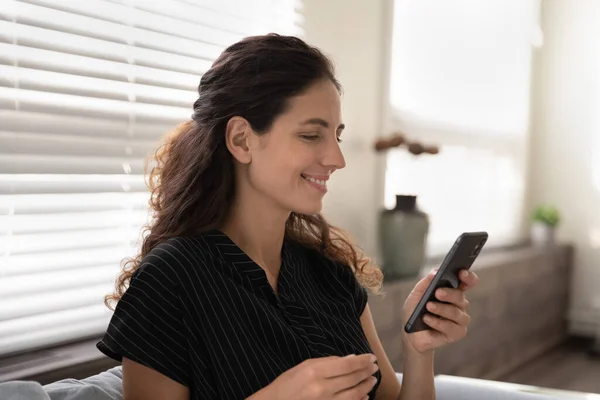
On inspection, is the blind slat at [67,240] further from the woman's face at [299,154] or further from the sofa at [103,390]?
the woman's face at [299,154]

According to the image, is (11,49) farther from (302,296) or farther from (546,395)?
(546,395)

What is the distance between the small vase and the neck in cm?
173

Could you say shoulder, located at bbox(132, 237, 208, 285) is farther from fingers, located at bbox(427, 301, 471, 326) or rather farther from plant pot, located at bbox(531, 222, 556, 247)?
plant pot, located at bbox(531, 222, 556, 247)

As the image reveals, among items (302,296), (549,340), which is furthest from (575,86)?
(302,296)

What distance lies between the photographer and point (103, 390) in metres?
1.38

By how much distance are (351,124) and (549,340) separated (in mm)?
2695

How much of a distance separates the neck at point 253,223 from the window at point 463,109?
2.11 m

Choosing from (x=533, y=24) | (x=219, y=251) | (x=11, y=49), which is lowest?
(x=219, y=251)

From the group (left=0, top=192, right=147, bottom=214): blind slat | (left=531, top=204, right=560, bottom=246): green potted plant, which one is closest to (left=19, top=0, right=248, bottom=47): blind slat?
(left=0, top=192, right=147, bottom=214): blind slat

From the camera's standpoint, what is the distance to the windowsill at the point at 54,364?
5.65ft

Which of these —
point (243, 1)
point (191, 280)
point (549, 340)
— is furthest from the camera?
point (549, 340)

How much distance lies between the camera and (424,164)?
13.3 feet

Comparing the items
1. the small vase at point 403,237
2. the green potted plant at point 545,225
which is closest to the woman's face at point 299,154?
the small vase at point 403,237

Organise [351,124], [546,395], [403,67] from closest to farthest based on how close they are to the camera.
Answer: [546,395] < [351,124] < [403,67]
